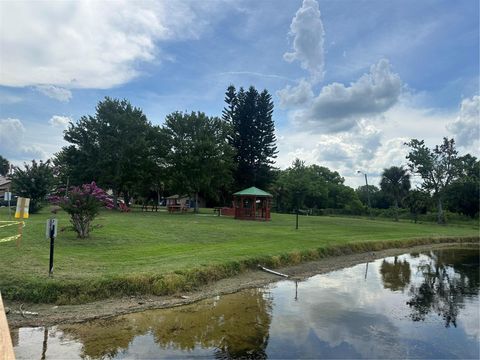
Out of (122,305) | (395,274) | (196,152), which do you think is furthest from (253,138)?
(122,305)

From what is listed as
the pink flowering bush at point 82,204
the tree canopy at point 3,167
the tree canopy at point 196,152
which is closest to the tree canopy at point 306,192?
the tree canopy at point 196,152

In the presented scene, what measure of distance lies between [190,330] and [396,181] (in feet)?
Result: 187

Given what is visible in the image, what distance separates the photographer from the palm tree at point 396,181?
193 ft

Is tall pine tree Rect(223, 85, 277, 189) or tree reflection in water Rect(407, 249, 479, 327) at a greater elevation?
tall pine tree Rect(223, 85, 277, 189)

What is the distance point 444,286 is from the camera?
1378 cm

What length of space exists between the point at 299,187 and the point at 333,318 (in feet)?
199

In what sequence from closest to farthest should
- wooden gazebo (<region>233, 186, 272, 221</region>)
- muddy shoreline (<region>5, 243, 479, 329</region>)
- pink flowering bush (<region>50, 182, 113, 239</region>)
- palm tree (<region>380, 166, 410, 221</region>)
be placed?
muddy shoreline (<region>5, 243, 479, 329</region>) < pink flowering bush (<region>50, 182, 113, 239</region>) < wooden gazebo (<region>233, 186, 272, 221</region>) < palm tree (<region>380, 166, 410, 221</region>)

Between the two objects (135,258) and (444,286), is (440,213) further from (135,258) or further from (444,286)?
(135,258)

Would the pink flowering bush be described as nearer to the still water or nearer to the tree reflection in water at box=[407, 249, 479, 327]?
the still water

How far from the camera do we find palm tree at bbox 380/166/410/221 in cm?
5878

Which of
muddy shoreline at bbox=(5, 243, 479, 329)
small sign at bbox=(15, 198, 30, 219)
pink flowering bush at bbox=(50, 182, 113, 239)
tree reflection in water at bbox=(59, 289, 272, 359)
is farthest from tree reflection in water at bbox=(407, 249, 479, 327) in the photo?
small sign at bbox=(15, 198, 30, 219)

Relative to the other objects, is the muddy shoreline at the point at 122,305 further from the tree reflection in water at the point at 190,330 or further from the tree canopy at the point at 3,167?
the tree canopy at the point at 3,167

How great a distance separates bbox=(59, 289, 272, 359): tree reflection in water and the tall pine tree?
148 feet

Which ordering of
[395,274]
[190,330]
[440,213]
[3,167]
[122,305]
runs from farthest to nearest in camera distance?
[3,167], [440,213], [395,274], [122,305], [190,330]
